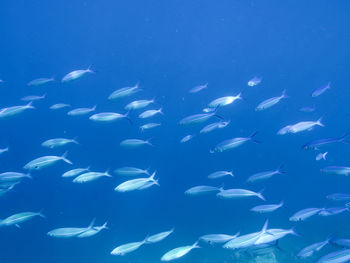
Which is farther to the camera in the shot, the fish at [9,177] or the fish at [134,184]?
the fish at [9,177]

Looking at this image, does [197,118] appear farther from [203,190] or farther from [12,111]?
[12,111]

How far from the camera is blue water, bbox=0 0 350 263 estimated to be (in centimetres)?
1579

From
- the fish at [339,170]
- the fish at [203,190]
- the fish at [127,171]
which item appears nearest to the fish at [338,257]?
the fish at [339,170]

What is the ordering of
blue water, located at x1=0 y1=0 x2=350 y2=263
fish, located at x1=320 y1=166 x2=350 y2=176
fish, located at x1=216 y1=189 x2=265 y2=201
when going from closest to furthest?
fish, located at x1=320 y1=166 x2=350 y2=176, fish, located at x1=216 y1=189 x2=265 y2=201, blue water, located at x1=0 y1=0 x2=350 y2=263

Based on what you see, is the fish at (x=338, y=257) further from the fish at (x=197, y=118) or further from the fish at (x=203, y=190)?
the fish at (x=197, y=118)

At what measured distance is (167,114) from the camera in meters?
31.0

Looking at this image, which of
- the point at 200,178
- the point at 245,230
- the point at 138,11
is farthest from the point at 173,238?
the point at 138,11

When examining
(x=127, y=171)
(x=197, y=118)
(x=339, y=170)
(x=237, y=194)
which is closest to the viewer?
(x=339, y=170)

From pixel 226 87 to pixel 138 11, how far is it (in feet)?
47.5

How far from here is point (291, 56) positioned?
42281mm

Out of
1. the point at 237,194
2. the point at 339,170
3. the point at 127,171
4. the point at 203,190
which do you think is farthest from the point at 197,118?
the point at 339,170

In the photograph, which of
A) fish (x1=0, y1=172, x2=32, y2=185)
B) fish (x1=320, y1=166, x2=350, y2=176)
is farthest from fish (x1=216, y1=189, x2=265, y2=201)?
fish (x1=0, y1=172, x2=32, y2=185)

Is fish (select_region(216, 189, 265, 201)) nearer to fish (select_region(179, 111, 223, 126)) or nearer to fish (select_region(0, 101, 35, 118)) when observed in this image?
fish (select_region(179, 111, 223, 126))

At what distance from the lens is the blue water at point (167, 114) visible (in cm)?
1579
